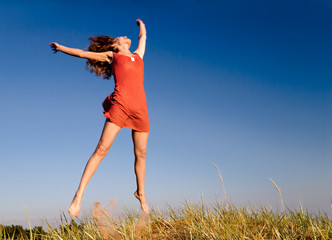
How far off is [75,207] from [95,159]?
0.66m

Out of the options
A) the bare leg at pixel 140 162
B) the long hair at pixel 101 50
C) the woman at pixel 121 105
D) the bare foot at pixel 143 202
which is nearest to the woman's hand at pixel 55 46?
the woman at pixel 121 105

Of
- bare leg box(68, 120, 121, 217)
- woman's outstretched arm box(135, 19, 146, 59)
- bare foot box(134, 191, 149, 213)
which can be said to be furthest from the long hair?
bare foot box(134, 191, 149, 213)

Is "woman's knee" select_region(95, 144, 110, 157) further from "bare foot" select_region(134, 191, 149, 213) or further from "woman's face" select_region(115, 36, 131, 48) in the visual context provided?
"woman's face" select_region(115, 36, 131, 48)

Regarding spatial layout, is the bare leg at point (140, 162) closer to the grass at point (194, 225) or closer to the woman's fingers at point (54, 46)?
the grass at point (194, 225)

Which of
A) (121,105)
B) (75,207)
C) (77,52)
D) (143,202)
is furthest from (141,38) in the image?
(75,207)

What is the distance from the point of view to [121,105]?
4.32m

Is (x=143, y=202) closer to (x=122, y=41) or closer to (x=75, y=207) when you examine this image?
(x=75, y=207)

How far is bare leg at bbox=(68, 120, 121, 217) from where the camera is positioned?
12.8ft

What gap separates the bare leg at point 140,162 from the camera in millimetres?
4602

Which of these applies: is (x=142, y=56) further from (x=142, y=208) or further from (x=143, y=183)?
(x=142, y=208)

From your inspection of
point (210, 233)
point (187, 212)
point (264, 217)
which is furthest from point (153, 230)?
point (264, 217)

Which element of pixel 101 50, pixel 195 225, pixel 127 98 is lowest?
pixel 195 225

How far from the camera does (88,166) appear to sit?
405cm

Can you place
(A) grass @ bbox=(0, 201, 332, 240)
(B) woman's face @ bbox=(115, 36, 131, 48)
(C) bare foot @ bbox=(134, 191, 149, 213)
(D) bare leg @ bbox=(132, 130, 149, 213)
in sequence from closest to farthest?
(A) grass @ bbox=(0, 201, 332, 240)
(D) bare leg @ bbox=(132, 130, 149, 213)
(C) bare foot @ bbox=(134, 191, 149, 213)
(B) woman's face @ bbox=(115, 36, 131, 48)
